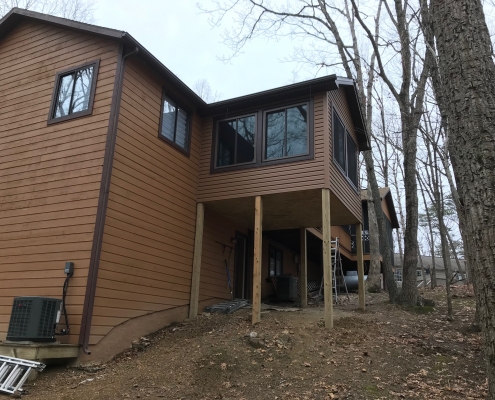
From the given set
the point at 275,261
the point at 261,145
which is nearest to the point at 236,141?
the point at 261,145

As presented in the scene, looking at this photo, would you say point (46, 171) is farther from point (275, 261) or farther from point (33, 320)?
point (275, 261)

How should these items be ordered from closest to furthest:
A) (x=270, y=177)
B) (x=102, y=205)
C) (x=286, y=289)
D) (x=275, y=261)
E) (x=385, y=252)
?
(x=102, y=205) → (x=270, y=177) → (x=385, y=252) → (x=286, y=289) → (x=275, y=261)

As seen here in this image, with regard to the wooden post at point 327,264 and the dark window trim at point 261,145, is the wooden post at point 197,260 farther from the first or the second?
the wooden post at point 327,264

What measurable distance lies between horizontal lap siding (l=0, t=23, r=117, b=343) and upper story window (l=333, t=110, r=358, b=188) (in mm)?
5046

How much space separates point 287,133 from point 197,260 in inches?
141

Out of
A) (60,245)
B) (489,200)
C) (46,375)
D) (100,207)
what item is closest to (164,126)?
(100,207)

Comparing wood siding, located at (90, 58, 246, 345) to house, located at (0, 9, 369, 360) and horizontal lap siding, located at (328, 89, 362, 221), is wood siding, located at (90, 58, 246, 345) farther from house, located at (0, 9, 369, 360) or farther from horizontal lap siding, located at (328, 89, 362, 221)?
horizontal lap siding, located at (328, 89, 362, 221)

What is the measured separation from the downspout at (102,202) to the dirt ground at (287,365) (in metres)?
0.76

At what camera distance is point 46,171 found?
7.85 metres

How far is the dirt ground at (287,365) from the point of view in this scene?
513cm

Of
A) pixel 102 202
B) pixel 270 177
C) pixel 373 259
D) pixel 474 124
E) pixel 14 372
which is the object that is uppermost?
pixel 270 177

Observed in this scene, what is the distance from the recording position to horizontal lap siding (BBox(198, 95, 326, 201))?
8.44m

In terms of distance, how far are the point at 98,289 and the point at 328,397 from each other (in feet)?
13.2

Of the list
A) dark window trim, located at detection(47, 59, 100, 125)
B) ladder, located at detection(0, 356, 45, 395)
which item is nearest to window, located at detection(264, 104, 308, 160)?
dark window trim, located at detection(47, 59, 100, 125)
